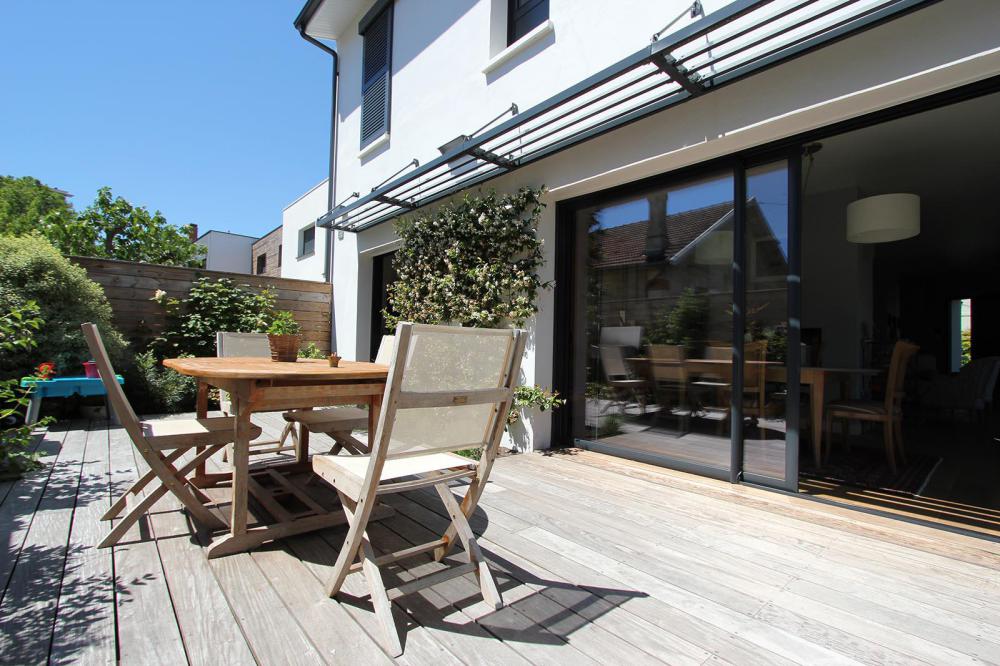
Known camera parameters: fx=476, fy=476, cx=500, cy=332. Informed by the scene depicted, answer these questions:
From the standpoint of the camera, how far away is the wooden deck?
53.5 inches

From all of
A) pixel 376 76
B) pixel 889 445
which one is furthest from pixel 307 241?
pixel 889 445

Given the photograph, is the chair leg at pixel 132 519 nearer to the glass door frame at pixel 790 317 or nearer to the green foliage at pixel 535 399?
the green foliage at pixel 535 399

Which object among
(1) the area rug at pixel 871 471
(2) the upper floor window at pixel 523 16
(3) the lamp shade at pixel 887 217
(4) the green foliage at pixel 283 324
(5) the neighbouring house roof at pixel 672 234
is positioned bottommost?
(1) the area rug at pixel 871 471

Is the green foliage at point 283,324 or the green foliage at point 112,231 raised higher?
the green foliage at point 112,231

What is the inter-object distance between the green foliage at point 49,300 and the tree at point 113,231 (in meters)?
12.8

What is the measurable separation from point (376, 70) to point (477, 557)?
265 inches

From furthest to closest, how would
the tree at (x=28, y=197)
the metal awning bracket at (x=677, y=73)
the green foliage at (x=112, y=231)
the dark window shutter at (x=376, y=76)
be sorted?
1. the tree at (x=28, y=197)
2. the green foliage at (x=112, y=231)
3. the dark window shutter at (x=376, y=76)
4. the metal awning bracket at (x=677, y=73)

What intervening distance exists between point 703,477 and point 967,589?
1499mm

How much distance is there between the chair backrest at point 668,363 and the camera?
3412 millimetres

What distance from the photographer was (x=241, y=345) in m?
3.57

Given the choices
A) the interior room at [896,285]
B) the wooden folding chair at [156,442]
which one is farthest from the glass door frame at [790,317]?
the wooden folding chair at [156,442]

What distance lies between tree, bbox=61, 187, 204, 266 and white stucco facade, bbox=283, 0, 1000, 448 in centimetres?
1311

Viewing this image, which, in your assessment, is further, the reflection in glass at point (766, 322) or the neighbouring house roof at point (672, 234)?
the neighbouring house roof at point (672, 234)

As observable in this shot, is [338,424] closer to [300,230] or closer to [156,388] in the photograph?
[156,388]
